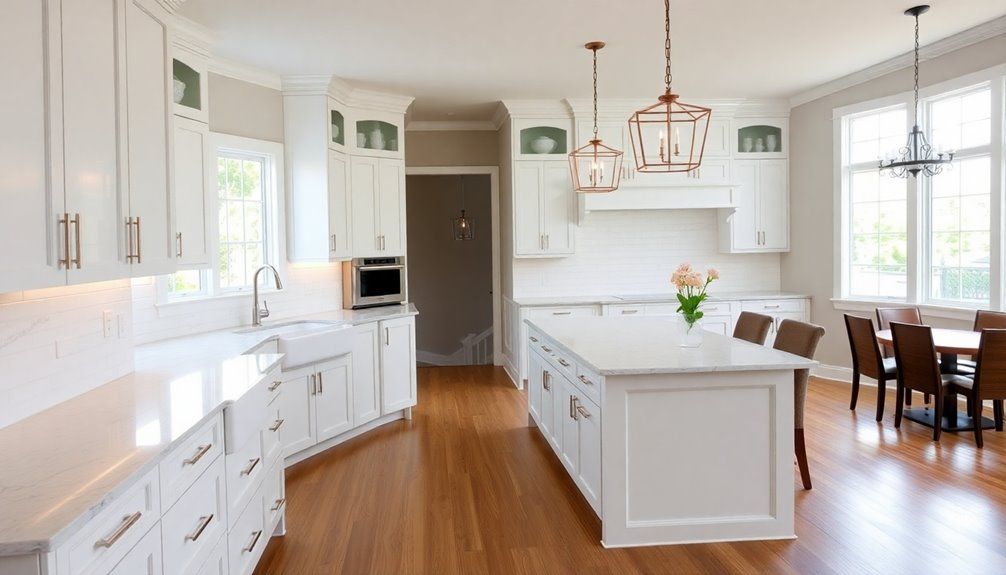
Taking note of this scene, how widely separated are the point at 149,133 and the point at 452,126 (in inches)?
206

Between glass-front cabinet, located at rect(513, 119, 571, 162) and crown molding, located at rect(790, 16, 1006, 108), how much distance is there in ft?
7.85

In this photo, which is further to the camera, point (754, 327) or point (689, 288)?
point (754, 327)

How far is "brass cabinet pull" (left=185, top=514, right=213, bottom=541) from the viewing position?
6.77 feet

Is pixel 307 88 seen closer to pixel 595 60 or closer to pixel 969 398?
pixel 595 60

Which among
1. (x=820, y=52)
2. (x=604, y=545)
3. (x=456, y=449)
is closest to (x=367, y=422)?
(x=456, y=449)

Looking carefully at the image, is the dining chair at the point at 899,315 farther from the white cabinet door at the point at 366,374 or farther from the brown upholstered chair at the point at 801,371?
the white cabinet door at the point at 366,374

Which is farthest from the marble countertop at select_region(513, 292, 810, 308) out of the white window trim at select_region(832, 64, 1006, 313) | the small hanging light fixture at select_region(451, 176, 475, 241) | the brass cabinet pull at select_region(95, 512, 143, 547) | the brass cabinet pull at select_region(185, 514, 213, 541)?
the brass cabinet pull at select_region(95, 512, 143, 547)

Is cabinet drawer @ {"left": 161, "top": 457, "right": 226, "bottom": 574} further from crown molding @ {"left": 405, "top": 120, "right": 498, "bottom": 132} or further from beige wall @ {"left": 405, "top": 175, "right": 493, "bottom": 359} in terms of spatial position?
beige wall @ {"left": 405, "top": 175, "right": 493, "bottom": 359}

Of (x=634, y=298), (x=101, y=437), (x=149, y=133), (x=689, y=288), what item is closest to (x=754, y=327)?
(x=689, y=288)

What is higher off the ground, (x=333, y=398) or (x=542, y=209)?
(x=542, y=209)

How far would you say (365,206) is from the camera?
19.3 feet

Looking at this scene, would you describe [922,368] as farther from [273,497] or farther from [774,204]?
[273,497]

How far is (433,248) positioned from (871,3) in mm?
5784

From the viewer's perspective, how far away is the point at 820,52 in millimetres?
5406
